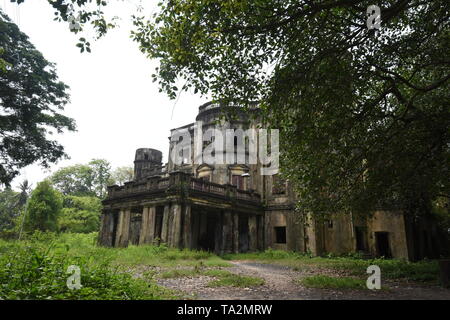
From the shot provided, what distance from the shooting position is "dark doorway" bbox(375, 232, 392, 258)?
642 inches

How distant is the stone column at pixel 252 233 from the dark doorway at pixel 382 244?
744 centimetres

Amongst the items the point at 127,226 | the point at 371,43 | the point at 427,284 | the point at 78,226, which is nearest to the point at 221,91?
the point at 371,43

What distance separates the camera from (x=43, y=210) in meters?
28.6

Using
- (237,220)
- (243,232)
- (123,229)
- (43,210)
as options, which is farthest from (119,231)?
(43,210)

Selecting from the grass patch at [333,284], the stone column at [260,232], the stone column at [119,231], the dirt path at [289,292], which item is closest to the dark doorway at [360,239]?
the stone column at [260,232]

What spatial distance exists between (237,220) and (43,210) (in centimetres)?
2207

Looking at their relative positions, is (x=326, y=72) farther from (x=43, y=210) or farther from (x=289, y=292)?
(x=43, y=210)

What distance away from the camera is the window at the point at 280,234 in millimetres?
19180

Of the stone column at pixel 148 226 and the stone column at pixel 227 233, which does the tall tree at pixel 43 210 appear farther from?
the stone column at pixel 227 233

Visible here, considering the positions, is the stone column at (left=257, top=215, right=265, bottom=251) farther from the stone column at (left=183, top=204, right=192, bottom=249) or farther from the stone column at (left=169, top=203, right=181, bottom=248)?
Result: the stone column at (left=169, top=203, right=181, bottom=248)

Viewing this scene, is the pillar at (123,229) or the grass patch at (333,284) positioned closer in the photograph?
the grass patch at (333,284)

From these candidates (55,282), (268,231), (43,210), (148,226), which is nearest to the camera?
(55,282)
